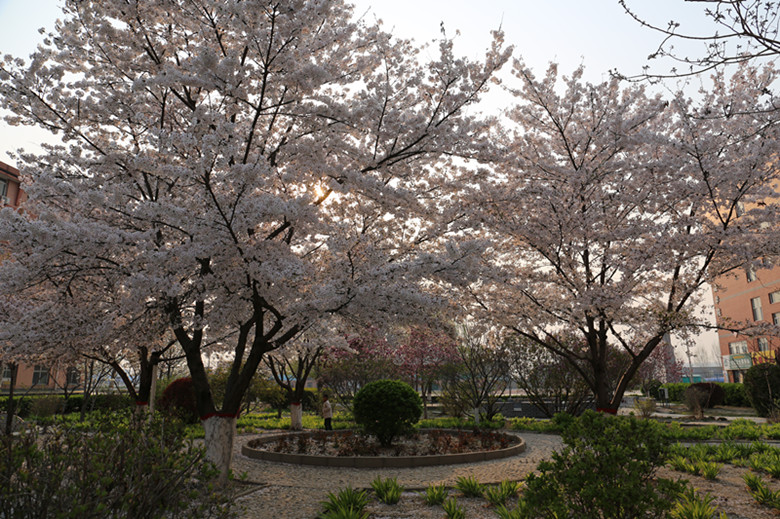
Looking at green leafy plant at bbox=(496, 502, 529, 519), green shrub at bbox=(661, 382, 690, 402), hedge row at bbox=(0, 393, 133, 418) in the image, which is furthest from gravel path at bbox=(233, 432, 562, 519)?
green shrub at bbox=(661, 382, 690, 402)

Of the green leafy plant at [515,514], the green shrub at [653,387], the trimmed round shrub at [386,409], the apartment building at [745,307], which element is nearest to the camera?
the green leafy plant at [515,514]

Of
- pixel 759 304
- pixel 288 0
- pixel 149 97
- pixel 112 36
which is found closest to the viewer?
pixel 288 0

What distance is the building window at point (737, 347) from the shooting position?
45.8m

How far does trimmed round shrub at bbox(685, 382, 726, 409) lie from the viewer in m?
23.7

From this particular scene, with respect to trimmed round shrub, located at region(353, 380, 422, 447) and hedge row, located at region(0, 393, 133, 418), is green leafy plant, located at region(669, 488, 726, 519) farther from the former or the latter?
hedge row, located at region(0, 393, 133, 418)

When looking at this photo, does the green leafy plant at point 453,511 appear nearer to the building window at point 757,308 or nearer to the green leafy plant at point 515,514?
the green leafy plant at point 515,514

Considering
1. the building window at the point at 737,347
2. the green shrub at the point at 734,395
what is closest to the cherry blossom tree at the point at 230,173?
the green shrub at the point at 734,395

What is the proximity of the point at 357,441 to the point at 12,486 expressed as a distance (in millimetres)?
9626

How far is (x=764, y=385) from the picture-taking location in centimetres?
2098

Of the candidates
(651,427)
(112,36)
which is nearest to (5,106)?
(112,36)

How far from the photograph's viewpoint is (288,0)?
23.7ft

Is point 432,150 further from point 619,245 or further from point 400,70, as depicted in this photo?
point 619,245

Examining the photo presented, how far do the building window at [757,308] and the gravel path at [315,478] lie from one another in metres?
41.5

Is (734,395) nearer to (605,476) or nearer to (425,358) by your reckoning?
(425,358)
